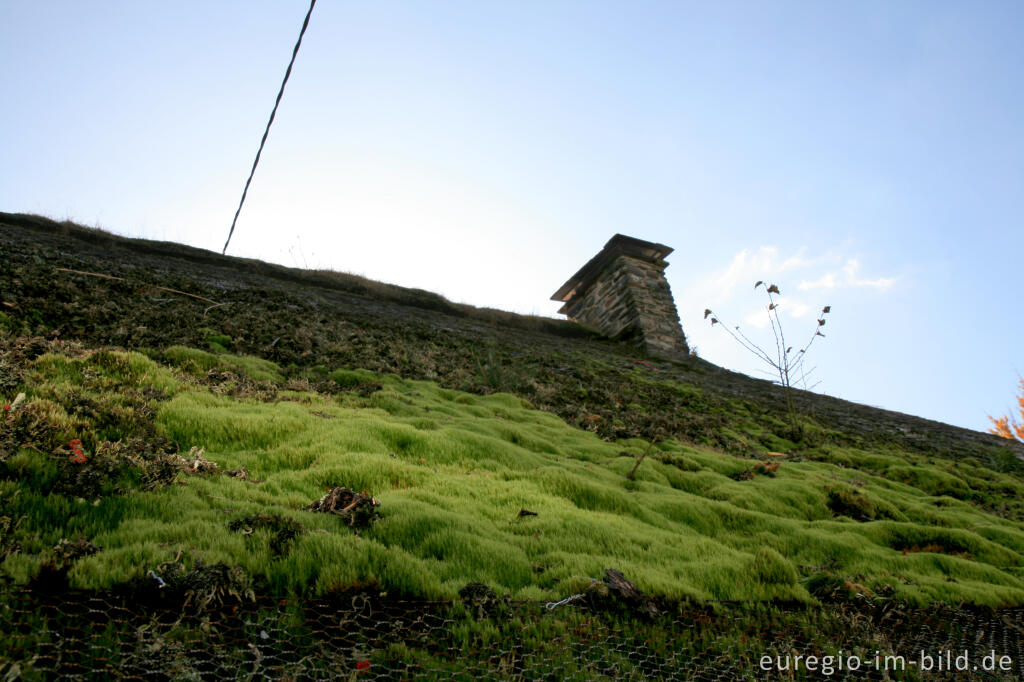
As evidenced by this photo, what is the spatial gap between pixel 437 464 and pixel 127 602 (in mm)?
3010

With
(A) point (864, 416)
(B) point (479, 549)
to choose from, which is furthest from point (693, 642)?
(A) point (864, 416)

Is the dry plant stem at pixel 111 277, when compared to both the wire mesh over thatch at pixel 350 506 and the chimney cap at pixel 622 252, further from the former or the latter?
the chimney cap at pixel 622 252

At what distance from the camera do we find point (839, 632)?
3322 millimetres

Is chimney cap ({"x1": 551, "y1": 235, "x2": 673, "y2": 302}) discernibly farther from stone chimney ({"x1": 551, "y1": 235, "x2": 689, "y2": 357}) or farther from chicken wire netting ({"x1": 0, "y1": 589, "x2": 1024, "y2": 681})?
chicken wire netting ({"x1": 0, "y1": 589, "x2": 1024, "y2": 681})

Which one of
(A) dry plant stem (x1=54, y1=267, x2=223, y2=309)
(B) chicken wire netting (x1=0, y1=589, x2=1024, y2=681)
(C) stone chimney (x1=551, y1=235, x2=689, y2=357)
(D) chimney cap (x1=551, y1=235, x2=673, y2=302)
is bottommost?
(B) chicken wire netting (x1=0, y1=589, x2=1024, y2=681)

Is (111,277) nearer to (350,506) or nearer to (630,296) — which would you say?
(350,506)

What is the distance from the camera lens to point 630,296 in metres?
17.9

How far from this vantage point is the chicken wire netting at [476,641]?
2.07 metres

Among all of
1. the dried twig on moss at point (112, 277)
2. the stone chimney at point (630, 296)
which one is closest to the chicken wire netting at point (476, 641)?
the dried twig on moss at point (112, 277)

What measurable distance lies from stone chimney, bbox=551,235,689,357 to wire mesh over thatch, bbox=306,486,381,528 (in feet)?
44.1

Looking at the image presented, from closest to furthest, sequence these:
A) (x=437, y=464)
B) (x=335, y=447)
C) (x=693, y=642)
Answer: (x=693, y=642) → (x=335, y=447) → (x=437, y=464)

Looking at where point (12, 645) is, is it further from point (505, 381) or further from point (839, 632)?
point (505, 381)

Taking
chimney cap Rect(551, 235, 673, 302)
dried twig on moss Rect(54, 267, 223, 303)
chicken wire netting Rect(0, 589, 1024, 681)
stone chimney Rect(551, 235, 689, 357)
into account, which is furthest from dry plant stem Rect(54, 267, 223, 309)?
chimney cap Rect(551, 235, 673, 302)

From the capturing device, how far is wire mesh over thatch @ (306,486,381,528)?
3.53 metres
